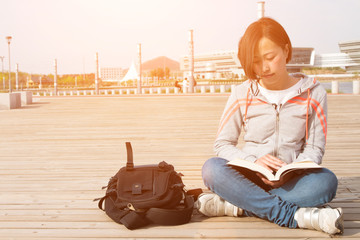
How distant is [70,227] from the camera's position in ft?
8.40

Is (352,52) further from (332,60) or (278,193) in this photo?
(278,193)

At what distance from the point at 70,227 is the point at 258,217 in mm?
1087

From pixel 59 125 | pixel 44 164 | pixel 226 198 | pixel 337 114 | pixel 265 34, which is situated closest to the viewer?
pixel 265 34

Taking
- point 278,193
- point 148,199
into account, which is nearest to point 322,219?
point 278,193

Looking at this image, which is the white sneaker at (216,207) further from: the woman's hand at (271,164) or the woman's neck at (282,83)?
the woman's neck at (282,83)

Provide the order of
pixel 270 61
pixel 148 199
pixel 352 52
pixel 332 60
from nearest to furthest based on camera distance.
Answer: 1. pixel 270 61
2. pixel 148 199
3. pixel 352 52
4. pixel 332 60

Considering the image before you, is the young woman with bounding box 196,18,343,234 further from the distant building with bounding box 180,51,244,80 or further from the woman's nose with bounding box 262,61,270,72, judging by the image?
the distant building with bounding box 180,51,244,80

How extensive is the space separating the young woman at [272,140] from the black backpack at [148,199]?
0.17 meters

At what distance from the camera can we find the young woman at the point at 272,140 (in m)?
2.44

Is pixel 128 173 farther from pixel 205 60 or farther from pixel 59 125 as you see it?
pixel 205 60

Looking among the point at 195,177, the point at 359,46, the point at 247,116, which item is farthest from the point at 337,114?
the point at 359,46

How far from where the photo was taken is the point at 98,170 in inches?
173

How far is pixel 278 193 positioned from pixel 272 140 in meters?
0.31

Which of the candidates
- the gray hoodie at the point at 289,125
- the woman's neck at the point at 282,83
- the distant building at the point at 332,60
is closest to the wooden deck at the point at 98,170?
the gray hoodie at the point at 289,125
